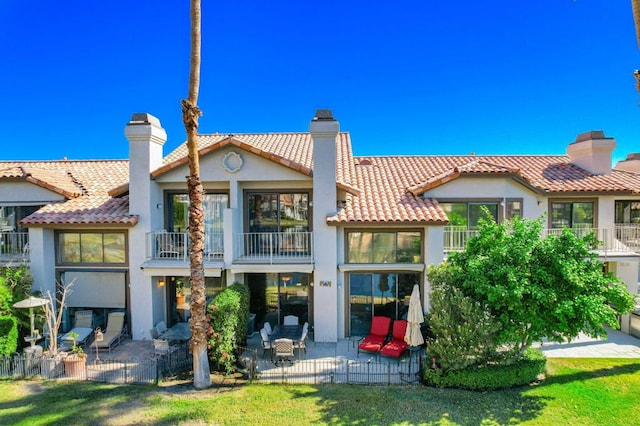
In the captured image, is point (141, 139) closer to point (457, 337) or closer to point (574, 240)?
point (457, 337)

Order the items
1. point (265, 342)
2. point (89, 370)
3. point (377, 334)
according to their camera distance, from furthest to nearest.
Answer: point (377, 334)
point (265, 342)
point (89, 370)

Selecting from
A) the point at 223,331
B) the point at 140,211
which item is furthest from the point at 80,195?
the point at 223,331

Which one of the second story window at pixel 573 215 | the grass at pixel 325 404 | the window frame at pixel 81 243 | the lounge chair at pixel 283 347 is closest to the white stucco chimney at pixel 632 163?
the second story window at pixel 573 215

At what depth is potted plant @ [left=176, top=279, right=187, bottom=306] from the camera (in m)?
17.1

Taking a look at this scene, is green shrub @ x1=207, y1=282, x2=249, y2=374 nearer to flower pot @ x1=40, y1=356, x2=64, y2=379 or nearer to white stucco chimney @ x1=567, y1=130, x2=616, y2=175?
flower pot @ x1=40, y1=356, x2=64, y2=379

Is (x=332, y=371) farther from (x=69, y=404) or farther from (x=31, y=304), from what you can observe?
(x=31, y=304)

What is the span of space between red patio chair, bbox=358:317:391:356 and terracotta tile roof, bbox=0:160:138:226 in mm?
11094

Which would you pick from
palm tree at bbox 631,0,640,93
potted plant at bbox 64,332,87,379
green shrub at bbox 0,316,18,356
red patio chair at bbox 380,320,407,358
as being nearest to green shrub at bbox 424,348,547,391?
red patio chair at bbox 380,320,407,358

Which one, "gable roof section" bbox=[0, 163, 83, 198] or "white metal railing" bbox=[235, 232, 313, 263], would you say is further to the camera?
"gable roof section" bbox=[0, 163, 83, 198]

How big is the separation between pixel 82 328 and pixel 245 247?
315 inches

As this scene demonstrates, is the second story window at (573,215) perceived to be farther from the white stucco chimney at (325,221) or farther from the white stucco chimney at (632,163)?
the white stucco chimney at (325,221)

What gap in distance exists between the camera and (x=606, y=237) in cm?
1739

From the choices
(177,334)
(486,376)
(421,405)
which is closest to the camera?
(421,405)

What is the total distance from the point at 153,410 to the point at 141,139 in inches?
430
